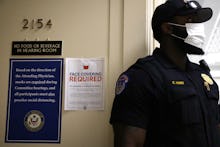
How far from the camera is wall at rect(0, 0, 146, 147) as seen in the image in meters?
1.56

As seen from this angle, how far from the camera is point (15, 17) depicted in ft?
5.54

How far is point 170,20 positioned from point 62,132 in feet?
2.70

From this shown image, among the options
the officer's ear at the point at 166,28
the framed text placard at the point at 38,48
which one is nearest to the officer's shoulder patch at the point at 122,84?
the officer's ear at the point at 166,28

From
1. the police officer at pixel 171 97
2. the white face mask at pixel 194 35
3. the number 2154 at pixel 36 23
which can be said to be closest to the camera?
the police officer at pixel 171 97

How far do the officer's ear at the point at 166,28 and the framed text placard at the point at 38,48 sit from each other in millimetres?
585

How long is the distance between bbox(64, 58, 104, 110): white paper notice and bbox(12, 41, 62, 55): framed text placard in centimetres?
13

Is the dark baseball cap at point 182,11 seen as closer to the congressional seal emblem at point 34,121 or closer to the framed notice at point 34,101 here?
the framed notice at point 34,101

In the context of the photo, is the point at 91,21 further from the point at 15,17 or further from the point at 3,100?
the point at 3,100

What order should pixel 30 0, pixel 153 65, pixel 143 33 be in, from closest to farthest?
pixel 153 65
pixel 143 33
pixel 30 0

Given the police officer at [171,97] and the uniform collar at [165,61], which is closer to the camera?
the police officer at [171,97]

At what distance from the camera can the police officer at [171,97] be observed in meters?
1.26

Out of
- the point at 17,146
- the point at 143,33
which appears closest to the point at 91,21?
the point at 143,33

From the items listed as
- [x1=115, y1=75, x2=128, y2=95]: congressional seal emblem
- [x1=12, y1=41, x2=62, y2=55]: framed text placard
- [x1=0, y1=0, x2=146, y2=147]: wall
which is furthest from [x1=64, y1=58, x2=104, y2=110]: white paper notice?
[x1=115, y1=75, x2=128, y2=95]: congressional seal emblem

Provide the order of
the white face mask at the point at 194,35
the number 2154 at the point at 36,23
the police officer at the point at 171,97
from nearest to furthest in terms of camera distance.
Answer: the police officer at the point at 171,97, the white face mask at the point at 194,35, the number 2154 at the point at 36,23
